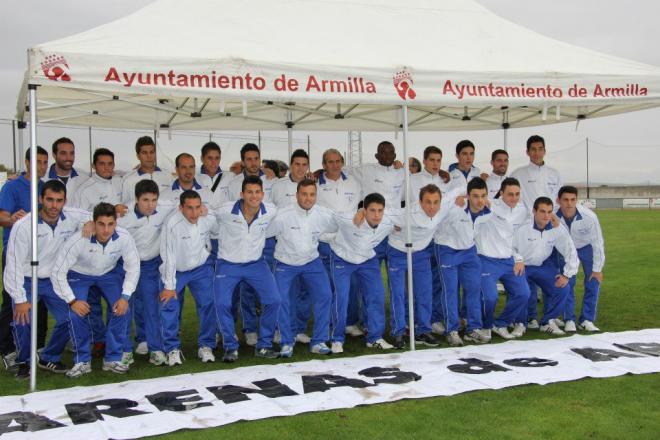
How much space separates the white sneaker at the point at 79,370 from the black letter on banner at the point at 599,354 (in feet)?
13.7

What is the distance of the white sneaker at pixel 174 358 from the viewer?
5426 millimetres

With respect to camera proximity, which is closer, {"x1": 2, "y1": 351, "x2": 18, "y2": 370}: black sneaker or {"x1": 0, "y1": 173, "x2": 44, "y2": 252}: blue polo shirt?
{"x1": 2, "y1": 351, "x2": 18, "y2": 370}: black sneaker

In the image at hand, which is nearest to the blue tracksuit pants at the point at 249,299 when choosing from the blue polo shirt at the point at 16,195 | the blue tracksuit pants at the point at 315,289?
the blue tracksuit pants at the point at 315,289

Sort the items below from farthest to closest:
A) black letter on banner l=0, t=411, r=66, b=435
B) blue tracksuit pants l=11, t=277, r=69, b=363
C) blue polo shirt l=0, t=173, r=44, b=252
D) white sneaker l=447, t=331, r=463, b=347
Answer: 1. white sneaker l=447, t=331, r=463, b=347
2. blue polo shirt l=0, t=173, r=44, b=252
3. blue tracksuit pants l=11, t=277, r=69, b=363
4. black letter on banner l=0, t=411, r=66, b=435

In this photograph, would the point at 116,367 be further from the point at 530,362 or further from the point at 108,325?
the point at 530,362

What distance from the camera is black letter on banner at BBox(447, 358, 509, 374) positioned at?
503 cm

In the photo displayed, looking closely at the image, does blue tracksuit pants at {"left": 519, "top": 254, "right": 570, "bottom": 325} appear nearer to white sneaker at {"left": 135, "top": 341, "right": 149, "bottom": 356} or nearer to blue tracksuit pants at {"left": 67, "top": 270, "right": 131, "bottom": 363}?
white sneaker at {"left": 135, "top": 341, "right": 149, "bottom": 356}

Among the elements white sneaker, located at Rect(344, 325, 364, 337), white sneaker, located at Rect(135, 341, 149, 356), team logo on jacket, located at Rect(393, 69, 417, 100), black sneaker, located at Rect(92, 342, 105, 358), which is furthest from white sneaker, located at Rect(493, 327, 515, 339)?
black sneaker, located at Rect(92, 342, 105, 358)

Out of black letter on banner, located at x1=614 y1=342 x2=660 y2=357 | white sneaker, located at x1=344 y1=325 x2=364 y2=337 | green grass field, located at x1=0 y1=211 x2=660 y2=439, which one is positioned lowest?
green grass field, located at x1=0 y1=211 x2=660 y2=439

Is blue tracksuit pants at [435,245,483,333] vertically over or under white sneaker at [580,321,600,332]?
over

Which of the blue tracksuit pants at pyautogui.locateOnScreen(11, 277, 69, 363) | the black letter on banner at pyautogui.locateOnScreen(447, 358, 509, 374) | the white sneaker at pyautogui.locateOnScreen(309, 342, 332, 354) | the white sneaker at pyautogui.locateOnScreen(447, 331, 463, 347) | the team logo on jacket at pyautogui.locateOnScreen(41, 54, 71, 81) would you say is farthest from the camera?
the white sneaker at pyautogui.locateOnScreen(447, 331, 463, 347)

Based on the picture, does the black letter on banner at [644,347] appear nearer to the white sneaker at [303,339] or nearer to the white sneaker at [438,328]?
the white sneaker at [438,328]

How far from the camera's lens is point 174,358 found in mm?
5438

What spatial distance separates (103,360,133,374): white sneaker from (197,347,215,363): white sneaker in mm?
641
